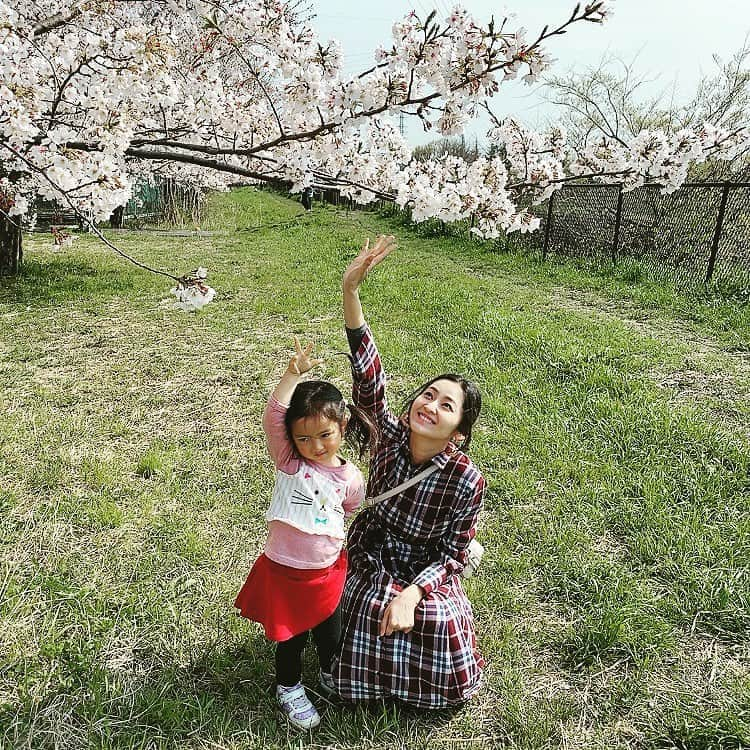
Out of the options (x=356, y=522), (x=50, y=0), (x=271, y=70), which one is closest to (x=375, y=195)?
(x=271, y=70)

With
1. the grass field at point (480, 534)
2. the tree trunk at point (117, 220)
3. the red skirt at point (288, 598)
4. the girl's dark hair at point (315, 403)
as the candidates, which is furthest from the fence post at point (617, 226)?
the tree trunk at point (117, 220)

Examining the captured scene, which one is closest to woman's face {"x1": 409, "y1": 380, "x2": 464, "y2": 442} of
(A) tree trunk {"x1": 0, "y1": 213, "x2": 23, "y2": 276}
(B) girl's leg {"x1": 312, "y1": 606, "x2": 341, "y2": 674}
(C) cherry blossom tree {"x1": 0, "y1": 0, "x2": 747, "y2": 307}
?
(B) girl's leg {"x1": 312, "y1": 606, "x2": 341, "y2": 674}

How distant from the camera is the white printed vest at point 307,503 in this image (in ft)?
5.47

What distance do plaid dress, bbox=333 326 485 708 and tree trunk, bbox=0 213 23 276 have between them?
679 centimetres

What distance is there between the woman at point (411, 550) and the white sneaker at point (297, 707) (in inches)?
3.6

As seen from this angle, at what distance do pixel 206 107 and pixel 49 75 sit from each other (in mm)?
1275

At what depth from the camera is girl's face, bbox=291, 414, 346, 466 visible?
166 centimetres

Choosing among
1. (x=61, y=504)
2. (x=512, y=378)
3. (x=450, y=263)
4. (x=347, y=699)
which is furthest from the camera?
(x=450, y=263)

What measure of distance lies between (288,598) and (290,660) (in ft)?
0.55

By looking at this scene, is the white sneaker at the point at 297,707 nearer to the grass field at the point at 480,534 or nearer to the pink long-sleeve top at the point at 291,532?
the grass field at the point at 480,534

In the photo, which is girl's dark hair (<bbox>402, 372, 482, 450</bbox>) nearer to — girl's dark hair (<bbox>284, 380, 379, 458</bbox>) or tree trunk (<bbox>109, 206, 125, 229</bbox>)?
girl's dark hair (<bbox>284, 380, 379, 458</bbox>)

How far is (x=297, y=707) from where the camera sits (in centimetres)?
168

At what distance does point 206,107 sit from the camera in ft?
14.8

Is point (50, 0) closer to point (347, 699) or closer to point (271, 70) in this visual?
point (271, 70)
